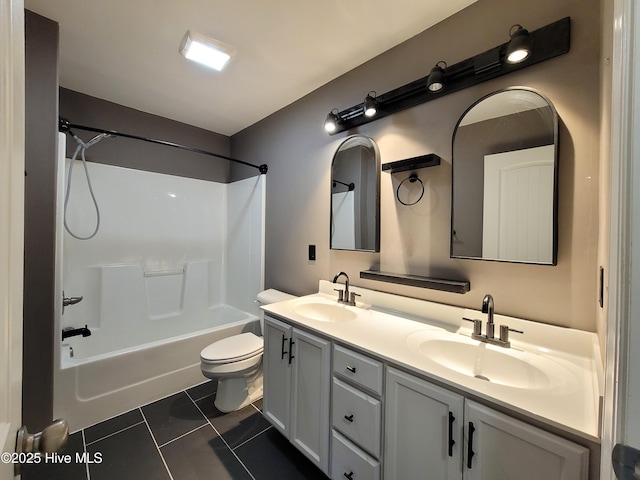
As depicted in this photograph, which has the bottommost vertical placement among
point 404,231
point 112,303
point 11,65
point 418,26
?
point 112,303

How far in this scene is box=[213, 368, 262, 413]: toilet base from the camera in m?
1.91

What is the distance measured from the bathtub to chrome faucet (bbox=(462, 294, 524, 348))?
2012mm

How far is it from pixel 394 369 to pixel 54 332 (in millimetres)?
1995

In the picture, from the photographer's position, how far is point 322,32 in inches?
60.9

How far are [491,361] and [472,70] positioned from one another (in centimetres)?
139

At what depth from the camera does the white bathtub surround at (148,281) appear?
1.84 metres

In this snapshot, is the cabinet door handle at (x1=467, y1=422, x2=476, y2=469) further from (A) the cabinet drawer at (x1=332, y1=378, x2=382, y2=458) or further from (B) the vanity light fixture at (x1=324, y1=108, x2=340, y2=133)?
(B) the vanity light fixture at (x1=324, y1=108, x2=340, y2=133)

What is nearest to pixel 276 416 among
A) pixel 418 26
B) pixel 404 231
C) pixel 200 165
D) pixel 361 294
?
pixel 361 294

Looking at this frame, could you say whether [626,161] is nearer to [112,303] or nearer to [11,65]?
[11,65]

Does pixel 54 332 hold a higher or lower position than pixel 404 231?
lower

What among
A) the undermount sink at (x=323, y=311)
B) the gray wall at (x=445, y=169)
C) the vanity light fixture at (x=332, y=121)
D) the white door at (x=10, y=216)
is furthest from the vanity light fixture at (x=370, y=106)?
the white door at (x=10, y=216)

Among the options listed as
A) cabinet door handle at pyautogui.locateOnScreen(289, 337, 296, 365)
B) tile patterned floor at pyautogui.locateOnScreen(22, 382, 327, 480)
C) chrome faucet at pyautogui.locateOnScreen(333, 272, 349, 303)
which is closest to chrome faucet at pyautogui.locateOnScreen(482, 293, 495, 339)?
chrome faucet at pyautogui.locateOnScreen(333, 272, 349, 303)

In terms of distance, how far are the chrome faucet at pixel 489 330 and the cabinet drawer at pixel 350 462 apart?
707 millimetres

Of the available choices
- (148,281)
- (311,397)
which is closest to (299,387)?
(311,397)
